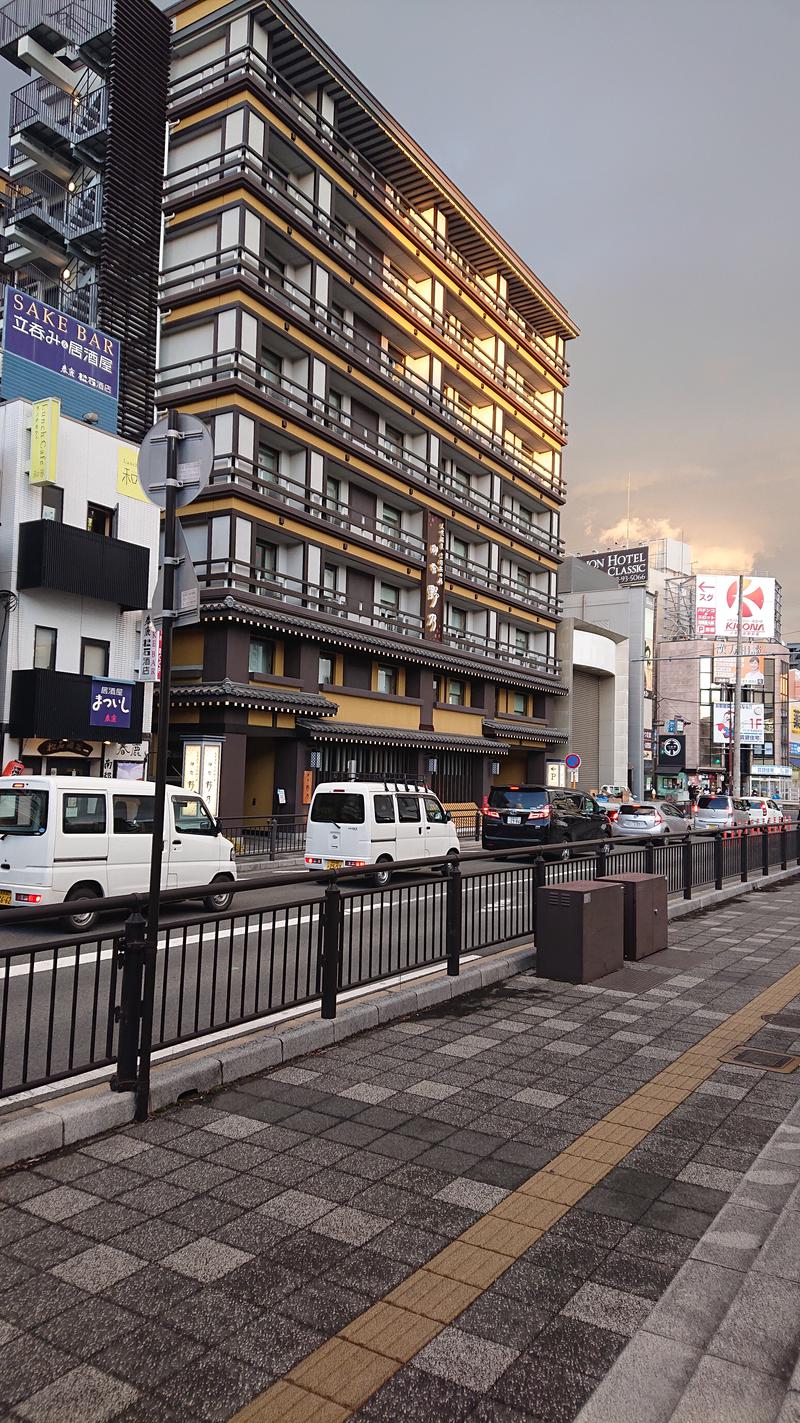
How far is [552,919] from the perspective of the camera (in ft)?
28.8

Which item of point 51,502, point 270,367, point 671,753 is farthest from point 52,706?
point 671,753

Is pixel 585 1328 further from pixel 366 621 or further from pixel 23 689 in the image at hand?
pixel 366 621

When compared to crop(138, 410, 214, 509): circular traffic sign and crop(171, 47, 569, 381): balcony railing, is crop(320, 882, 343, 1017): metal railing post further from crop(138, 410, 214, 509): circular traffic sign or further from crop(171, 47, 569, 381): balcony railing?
crop(171, 47, 569, 381): balcony railing

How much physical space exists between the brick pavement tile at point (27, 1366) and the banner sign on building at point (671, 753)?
71385mm

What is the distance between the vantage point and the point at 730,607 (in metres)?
75.8

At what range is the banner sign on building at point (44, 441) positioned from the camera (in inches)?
904

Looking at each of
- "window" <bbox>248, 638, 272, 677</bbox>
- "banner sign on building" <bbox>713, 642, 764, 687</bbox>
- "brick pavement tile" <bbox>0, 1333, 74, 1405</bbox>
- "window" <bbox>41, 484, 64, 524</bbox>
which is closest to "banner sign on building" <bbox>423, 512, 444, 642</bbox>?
"window" <bbox>248, 638, 272, 677</bbox>

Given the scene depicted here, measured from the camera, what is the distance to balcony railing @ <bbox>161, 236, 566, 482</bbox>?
29719 millimetres

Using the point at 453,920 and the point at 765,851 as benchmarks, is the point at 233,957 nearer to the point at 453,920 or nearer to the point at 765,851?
the point at 453,920

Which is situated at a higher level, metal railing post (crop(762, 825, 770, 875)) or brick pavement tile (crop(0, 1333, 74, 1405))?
metal railing post (crop(762, 825, 770, 875))

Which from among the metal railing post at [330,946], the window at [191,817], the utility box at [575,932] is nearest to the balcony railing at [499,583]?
the window at [191,817]

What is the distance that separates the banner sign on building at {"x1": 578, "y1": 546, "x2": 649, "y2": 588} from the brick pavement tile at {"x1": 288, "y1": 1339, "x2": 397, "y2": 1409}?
90.1m

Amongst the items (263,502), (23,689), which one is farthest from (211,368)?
(23,689)

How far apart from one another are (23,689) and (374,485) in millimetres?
17980
